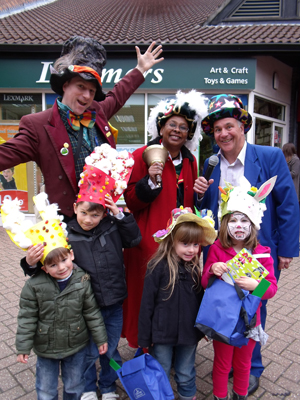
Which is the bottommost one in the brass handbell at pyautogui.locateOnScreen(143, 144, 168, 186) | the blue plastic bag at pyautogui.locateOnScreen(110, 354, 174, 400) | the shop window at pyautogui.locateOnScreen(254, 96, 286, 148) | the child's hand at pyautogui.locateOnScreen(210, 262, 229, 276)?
the blue plastic bag at pyautogui.locateOnScreen(110, 354, 174, 400)

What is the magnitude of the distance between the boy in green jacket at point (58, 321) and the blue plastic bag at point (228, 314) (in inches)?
28.3

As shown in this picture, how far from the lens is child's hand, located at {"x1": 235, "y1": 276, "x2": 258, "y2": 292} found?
193 cm

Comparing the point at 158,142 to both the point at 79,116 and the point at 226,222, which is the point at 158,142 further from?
the point at 226,222

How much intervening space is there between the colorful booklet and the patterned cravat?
1.41 m

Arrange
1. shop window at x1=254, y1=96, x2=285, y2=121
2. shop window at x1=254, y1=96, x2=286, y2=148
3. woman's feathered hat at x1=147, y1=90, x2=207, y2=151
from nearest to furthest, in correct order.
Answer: woman's feathered hat at x1=147, y1=90, x2=207, y2=151, shop window at x1=254, y1=96, x2=285, y2=121, shop window at x1=254, y1=96, x2=286, y2=148

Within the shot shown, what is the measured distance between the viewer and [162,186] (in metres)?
2.47

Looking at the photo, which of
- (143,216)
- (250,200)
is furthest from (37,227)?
(250,200)

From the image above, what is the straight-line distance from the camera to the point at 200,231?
2.09 metres

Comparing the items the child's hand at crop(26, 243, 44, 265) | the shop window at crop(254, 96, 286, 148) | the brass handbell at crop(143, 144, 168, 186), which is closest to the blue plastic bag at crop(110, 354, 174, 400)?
the child's hand at crop(26, 243, 44, 265)

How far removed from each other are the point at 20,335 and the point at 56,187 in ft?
3.16

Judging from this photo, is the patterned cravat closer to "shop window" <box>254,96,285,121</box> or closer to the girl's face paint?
the girl's face paint

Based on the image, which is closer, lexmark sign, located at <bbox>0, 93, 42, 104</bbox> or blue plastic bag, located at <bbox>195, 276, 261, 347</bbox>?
blue plastic bag, located at <bbox>195, 276, 261, 347</bbox>

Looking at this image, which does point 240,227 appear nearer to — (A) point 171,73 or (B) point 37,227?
(B) point 37,227

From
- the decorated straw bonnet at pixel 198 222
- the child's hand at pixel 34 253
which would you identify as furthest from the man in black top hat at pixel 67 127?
the decorated straw bonnet at pixel 198 222
